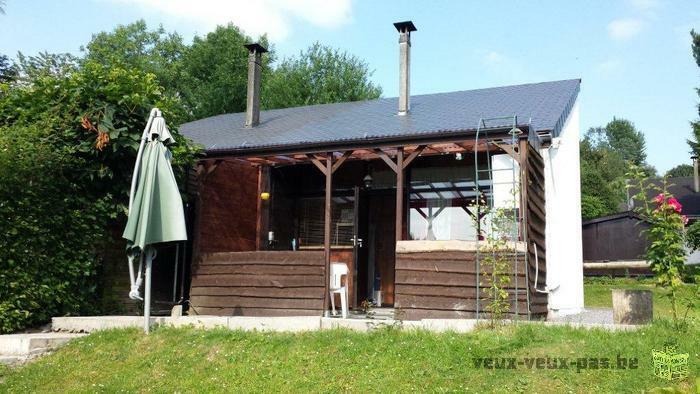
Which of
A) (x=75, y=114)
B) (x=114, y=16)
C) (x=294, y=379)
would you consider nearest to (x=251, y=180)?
(x=75, y=114)

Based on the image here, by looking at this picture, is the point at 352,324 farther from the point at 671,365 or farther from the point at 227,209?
the point at 227,209

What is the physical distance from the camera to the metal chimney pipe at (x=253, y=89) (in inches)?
554

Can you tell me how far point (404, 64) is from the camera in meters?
12.5

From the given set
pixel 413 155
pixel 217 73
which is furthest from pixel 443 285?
pixel 217 73

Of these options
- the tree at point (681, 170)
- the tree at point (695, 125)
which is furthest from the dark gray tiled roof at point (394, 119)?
the tree at point (681, 170)

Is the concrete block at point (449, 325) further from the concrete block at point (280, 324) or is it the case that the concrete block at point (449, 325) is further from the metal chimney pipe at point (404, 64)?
the metal chimney pipe at point (404, 64)

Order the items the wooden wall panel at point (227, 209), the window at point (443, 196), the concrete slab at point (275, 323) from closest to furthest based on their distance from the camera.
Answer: the concrete slab at point (275, 323) < the wooden wall panel at point (227, 209) < the window at point (443, 196)

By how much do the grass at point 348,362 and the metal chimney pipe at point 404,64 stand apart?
6.37 metres

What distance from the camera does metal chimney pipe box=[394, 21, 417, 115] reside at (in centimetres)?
1240

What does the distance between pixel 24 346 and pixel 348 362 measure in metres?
3.83

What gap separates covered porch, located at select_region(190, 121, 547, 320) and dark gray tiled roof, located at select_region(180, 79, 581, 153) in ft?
1.13

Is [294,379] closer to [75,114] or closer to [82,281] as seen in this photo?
[82,281]

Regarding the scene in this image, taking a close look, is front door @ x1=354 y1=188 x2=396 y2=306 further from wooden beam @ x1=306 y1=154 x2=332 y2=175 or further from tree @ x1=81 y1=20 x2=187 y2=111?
tree @ x1=81 y1=20 x2=187 y2=111

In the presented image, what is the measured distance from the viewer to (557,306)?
388 inches
